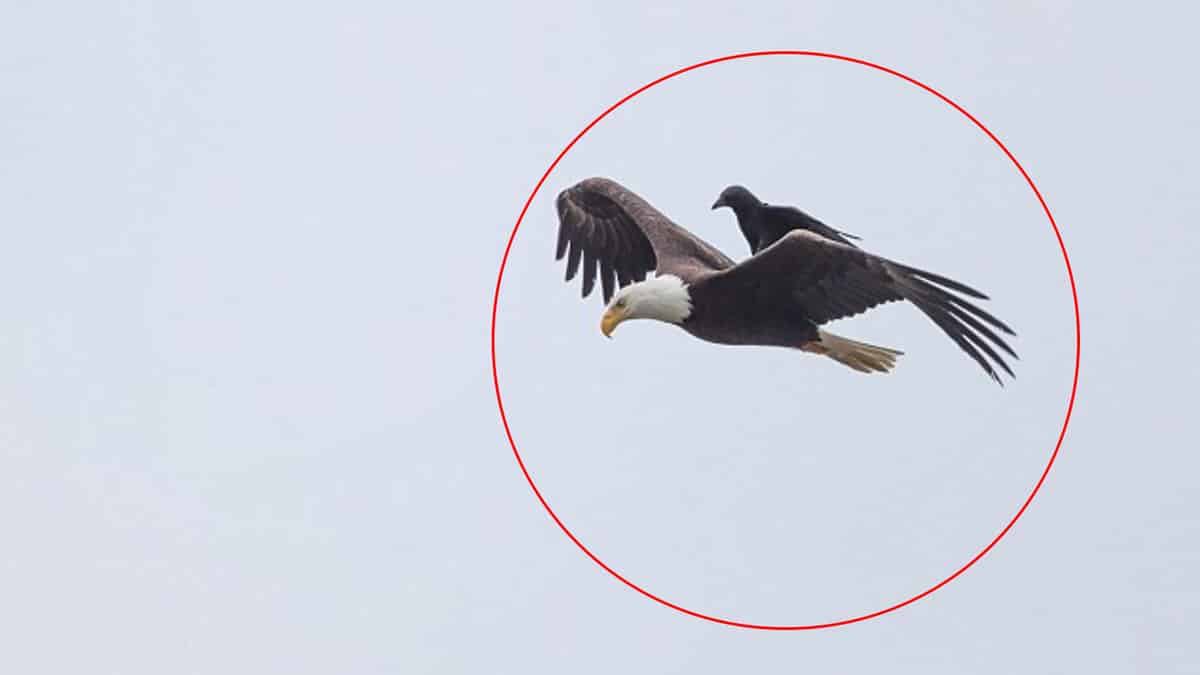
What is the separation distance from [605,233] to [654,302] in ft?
6.85

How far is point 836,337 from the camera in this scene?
62.1ft

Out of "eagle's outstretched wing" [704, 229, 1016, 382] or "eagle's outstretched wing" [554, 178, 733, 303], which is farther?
"eagle's outstretched wing" [554, 178, 733, 303]

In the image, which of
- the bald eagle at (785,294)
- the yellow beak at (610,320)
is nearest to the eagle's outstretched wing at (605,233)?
the bald eagle at (785,294)

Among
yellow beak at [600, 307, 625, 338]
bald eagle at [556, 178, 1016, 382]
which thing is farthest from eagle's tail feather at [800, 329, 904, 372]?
yellow beak at [600, 307, 625, 338]

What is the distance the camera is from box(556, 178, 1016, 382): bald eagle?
18.0 m

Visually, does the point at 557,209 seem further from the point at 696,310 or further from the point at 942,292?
the point at 942,292

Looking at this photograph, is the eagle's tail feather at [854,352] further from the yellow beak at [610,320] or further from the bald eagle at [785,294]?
the yellow beak at [610,320]

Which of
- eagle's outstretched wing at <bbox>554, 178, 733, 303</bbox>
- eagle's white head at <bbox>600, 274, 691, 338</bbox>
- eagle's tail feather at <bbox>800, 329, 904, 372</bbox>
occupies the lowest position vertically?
eagle's tail feather at <bbox>800, 329, 904, 372</bbox>

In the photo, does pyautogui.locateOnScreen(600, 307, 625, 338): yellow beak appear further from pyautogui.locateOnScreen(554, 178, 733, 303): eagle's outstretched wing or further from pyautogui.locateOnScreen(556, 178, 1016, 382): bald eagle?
pyautogui.locateOnScreen(554, 178, 733, 303): eagle's outstretched wing

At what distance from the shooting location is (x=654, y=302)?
19047mm

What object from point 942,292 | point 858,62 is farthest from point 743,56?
point 942,292

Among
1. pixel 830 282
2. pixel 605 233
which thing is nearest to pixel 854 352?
pixel 830 282

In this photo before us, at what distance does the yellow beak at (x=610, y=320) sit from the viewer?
60.7 ft

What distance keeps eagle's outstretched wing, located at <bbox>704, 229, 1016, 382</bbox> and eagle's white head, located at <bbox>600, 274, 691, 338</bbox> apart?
0.21 meters
